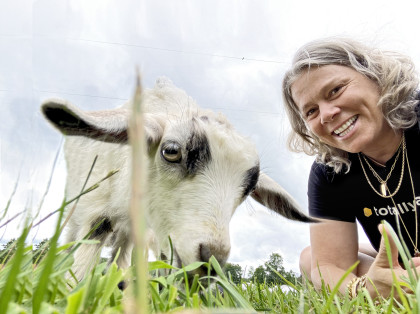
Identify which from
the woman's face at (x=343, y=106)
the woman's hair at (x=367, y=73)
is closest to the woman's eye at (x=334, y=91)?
the woman's face at (x=343, y=106)

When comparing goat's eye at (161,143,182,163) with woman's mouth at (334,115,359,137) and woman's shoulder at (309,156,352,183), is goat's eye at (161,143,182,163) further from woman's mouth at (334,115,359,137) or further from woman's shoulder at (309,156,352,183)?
woman's shoulder at (309,156,352,183)

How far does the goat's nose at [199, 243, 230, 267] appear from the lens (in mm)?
2371

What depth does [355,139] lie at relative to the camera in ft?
10.9

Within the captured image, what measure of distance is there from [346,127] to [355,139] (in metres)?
0.13

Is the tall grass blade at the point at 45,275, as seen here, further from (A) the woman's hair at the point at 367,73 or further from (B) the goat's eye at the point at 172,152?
(A) the woman's hair at the point at 367,73

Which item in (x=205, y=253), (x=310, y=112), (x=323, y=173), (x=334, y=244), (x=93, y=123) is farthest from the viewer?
(x=323, y=173)

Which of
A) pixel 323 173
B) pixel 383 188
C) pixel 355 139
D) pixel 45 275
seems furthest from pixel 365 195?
pixel 45 275

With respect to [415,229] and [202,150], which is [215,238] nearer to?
[202,150]

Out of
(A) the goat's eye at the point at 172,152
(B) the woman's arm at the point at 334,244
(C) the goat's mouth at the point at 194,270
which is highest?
(A) the goat's eye at the point at 172,152

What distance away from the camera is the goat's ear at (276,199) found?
396 cm

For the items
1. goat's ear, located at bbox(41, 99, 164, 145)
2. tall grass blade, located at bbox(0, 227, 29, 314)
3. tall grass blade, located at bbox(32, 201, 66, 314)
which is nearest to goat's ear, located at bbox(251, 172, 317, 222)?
goat's ear, located at bbox(41, 99, 164, 145)

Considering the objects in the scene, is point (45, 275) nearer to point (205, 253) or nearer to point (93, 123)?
point (205, 253)

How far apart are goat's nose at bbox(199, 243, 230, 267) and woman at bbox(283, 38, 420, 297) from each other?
117 centimetres

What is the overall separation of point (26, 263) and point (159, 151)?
2.29m
